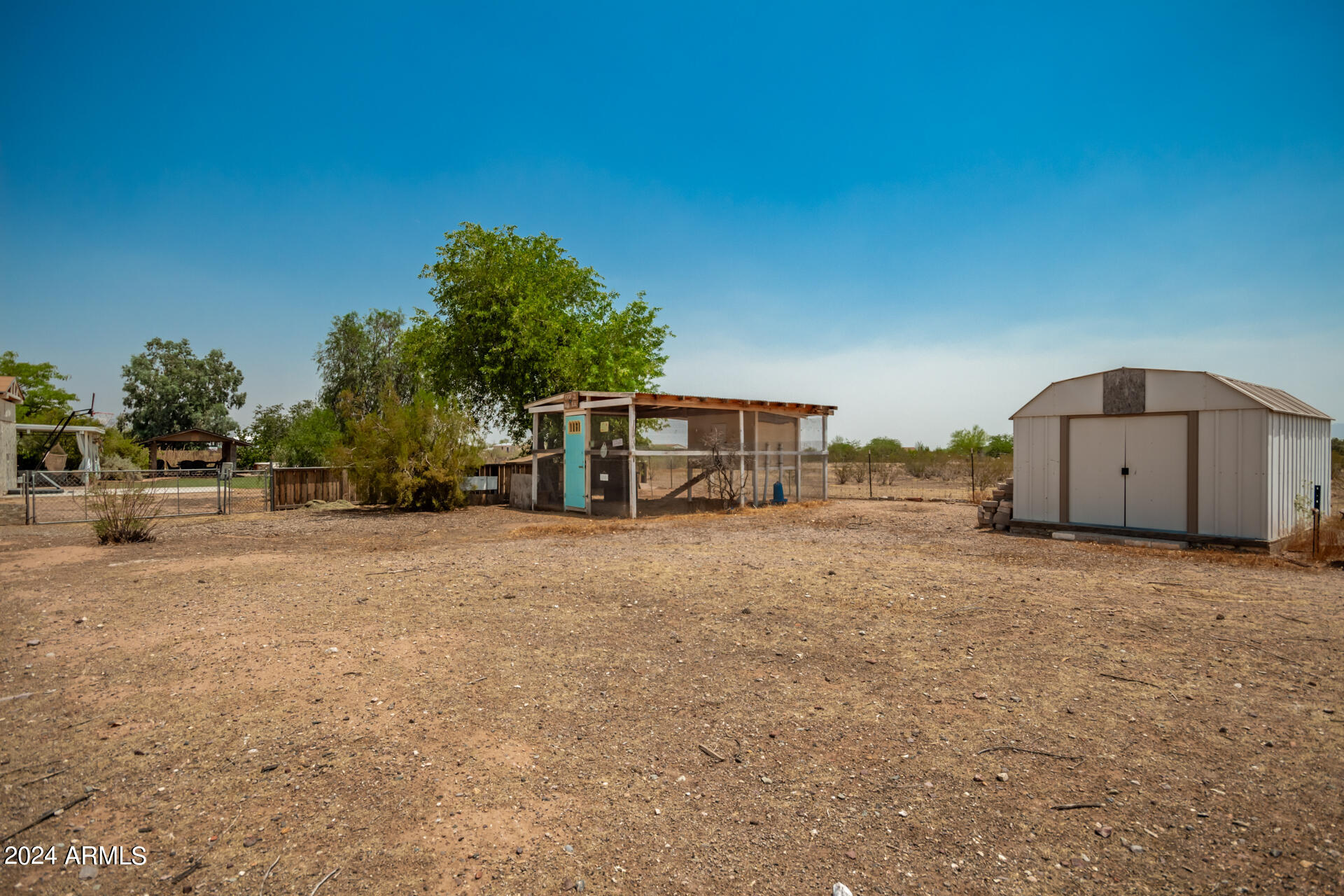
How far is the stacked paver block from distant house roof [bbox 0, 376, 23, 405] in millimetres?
35463

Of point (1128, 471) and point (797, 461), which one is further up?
point (797, 461)

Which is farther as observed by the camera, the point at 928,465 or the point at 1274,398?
the point at 928,465

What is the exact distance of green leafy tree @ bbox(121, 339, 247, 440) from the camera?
5600cm

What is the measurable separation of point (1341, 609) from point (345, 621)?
33.5 feet

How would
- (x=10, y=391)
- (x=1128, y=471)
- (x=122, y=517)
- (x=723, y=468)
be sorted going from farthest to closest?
(x=10, y=391)
(x=723, y=468)
(x=1128, y=471)
(x=122, y=517)

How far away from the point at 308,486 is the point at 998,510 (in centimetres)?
1965

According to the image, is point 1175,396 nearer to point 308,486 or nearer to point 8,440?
point 308,486

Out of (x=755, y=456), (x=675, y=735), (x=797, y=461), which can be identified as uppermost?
(x=755, y=456)

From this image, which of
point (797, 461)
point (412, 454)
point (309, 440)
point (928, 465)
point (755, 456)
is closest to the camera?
point (412, 454)

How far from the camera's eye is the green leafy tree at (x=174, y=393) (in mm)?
56000

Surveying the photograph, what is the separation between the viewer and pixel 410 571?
356 inches

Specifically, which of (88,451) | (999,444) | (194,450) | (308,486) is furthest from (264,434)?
(999,444)

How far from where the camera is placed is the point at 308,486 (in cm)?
2102

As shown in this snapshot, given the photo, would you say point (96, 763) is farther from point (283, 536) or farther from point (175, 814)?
point (283, 536)
